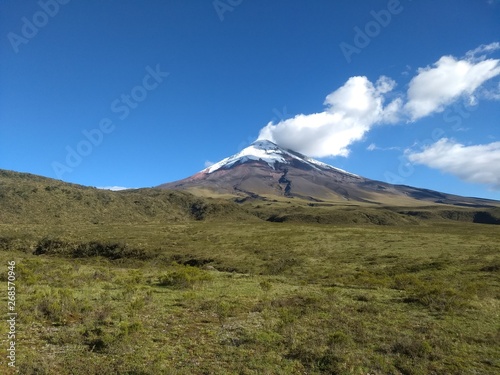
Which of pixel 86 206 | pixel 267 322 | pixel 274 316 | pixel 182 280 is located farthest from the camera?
pixel 86 206

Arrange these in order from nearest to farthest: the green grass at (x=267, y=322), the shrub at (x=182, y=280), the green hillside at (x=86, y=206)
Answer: the green grass at (x=267, y=322)
the shrub at (x=182, y=280)
the green hillside at (x=86, y=206)

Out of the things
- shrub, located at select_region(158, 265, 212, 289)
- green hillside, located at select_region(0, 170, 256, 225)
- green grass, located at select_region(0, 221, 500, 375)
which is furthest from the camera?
green hillside, located at select_region(0, 170, 256, 225)

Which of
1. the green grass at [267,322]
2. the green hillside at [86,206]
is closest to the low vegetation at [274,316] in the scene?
the green grass at [267,322]

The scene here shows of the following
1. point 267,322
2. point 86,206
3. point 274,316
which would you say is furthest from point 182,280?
point 86,206

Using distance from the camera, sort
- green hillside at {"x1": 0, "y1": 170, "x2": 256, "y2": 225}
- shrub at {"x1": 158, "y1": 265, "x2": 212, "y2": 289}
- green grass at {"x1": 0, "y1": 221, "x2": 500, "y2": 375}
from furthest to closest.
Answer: green hillside at {"x1": 0, "y1": 170, "x2": 256, "y2": 225}, shrub at {"x1": 158, "y1": 265, "x2": 212, "y2": 289}, green grass at {"x1": 0, "y1": 221, "x2": 500, "y2": 375}

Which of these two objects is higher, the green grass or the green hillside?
the green hillside

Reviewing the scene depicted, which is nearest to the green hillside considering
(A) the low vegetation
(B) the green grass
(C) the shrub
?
(A) the low vegetation

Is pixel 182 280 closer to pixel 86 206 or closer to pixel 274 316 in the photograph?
pixel 274 316

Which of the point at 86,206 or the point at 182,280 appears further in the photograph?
the point at 86,206

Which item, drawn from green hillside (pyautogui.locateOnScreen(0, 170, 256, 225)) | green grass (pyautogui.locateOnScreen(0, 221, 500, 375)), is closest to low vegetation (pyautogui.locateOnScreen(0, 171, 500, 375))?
green grass (pyautogui.locateOnScreen(0, 221, 500, 375))

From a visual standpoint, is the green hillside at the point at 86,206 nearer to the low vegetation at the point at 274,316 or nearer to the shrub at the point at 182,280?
the low vegetation at the point at 274,316

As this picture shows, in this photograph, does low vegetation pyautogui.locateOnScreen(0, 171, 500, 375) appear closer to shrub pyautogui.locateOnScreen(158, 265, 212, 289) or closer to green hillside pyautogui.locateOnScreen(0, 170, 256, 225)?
shrub pyautogui.locateOnScreen(158, 265, 212, 289)

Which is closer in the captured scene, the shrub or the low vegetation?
the low vegetation

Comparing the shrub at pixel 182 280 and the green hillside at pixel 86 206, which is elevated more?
the green hillside at pixel 86 206
